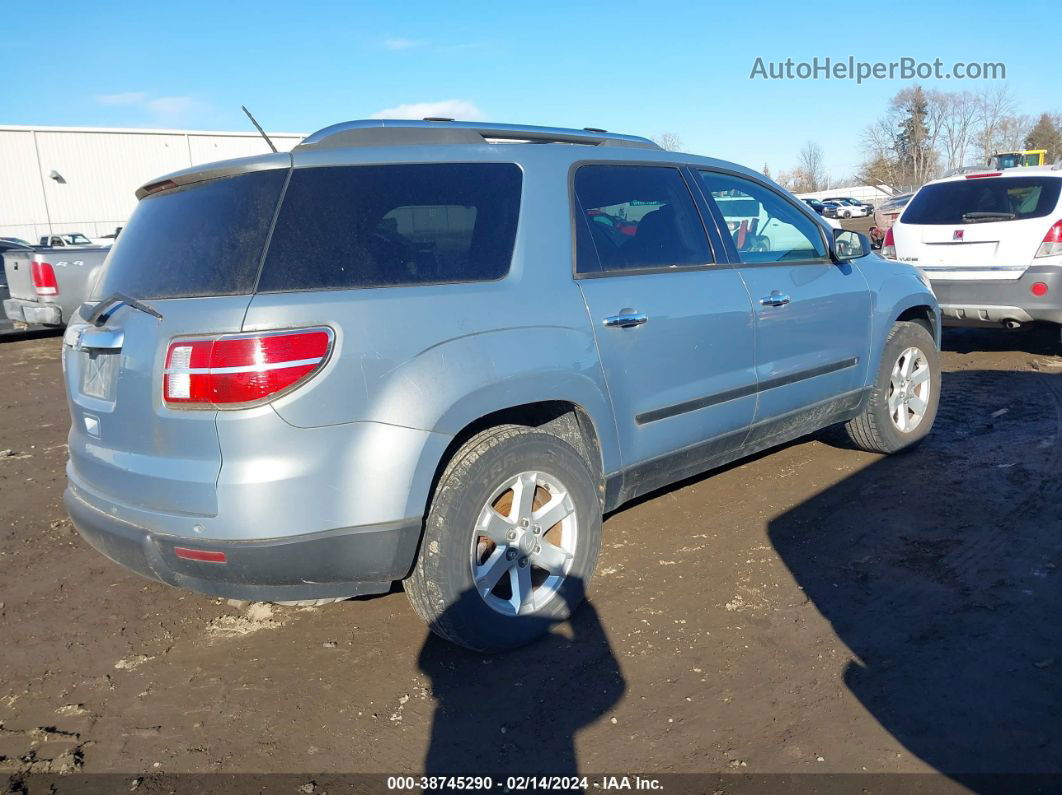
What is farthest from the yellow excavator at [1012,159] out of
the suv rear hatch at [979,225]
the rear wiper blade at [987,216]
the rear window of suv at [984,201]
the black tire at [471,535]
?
the black tire at [471,535]

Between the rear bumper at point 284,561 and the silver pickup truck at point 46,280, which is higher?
the silver pickup truck at point 46,280

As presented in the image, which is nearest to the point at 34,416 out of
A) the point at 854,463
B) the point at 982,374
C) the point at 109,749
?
the point at 109,749

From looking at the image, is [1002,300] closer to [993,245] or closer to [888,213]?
[993,245]

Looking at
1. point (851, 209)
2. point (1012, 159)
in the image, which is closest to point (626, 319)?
point (1012, 159)

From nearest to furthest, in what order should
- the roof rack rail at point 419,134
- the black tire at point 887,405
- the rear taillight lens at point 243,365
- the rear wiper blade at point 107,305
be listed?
the rear taillight lens at point 243,365
the rear wiper blade at point 107,305
the roof rack rail at point 419,134
the black tire at point 887,405

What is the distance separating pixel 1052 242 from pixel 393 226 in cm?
661

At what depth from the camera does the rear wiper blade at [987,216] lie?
7461 millimetres

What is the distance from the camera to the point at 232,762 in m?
2.61

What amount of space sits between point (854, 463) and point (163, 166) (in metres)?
43.9

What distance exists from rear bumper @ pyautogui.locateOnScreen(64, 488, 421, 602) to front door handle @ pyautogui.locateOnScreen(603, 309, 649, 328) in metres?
1.14

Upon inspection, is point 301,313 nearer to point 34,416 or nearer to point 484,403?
point 484,403

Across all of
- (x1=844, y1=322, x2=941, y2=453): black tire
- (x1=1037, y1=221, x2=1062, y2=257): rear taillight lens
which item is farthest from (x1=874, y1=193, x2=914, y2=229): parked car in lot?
(x1=844, y1=322, x2=941, y2=453): black tire

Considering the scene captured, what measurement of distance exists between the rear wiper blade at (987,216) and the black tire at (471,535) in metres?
6.15

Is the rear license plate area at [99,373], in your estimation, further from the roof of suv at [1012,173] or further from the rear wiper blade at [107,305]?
the roof of suv at [1012,173]
